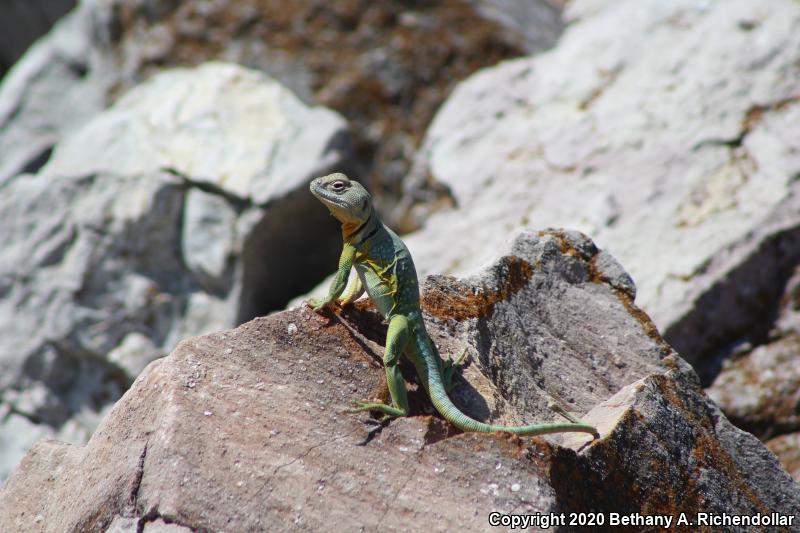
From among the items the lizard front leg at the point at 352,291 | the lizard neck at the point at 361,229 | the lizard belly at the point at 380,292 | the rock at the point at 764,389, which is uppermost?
the lizard neck at the point at 361,229

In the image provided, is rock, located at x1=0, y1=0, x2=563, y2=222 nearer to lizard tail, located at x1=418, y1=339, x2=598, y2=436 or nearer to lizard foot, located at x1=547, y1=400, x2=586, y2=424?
lizard foot, located at x1=547, y1=400, x2=586, y2=424

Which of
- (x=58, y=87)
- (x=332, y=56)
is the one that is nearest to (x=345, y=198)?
(x=332, y=56)

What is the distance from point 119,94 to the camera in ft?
35.3

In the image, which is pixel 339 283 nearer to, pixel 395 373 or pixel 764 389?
pixel 395 373

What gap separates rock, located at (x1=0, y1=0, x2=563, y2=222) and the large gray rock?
137 centimetres

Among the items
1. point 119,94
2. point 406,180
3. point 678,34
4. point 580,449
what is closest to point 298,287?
point 406,180

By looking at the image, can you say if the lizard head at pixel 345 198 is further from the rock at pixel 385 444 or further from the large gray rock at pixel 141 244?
the large gray rock at pixel 141 244

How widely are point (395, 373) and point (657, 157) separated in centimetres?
463

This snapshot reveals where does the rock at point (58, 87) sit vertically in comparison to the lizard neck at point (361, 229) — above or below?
below

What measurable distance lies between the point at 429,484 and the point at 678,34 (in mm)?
6877

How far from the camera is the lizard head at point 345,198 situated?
15.6 feet

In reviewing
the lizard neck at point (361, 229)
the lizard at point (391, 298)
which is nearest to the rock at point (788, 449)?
the lizard at point (391, 298)

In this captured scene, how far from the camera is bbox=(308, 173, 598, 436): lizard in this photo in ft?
13.2

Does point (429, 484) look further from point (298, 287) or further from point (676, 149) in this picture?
point (298, 287)
